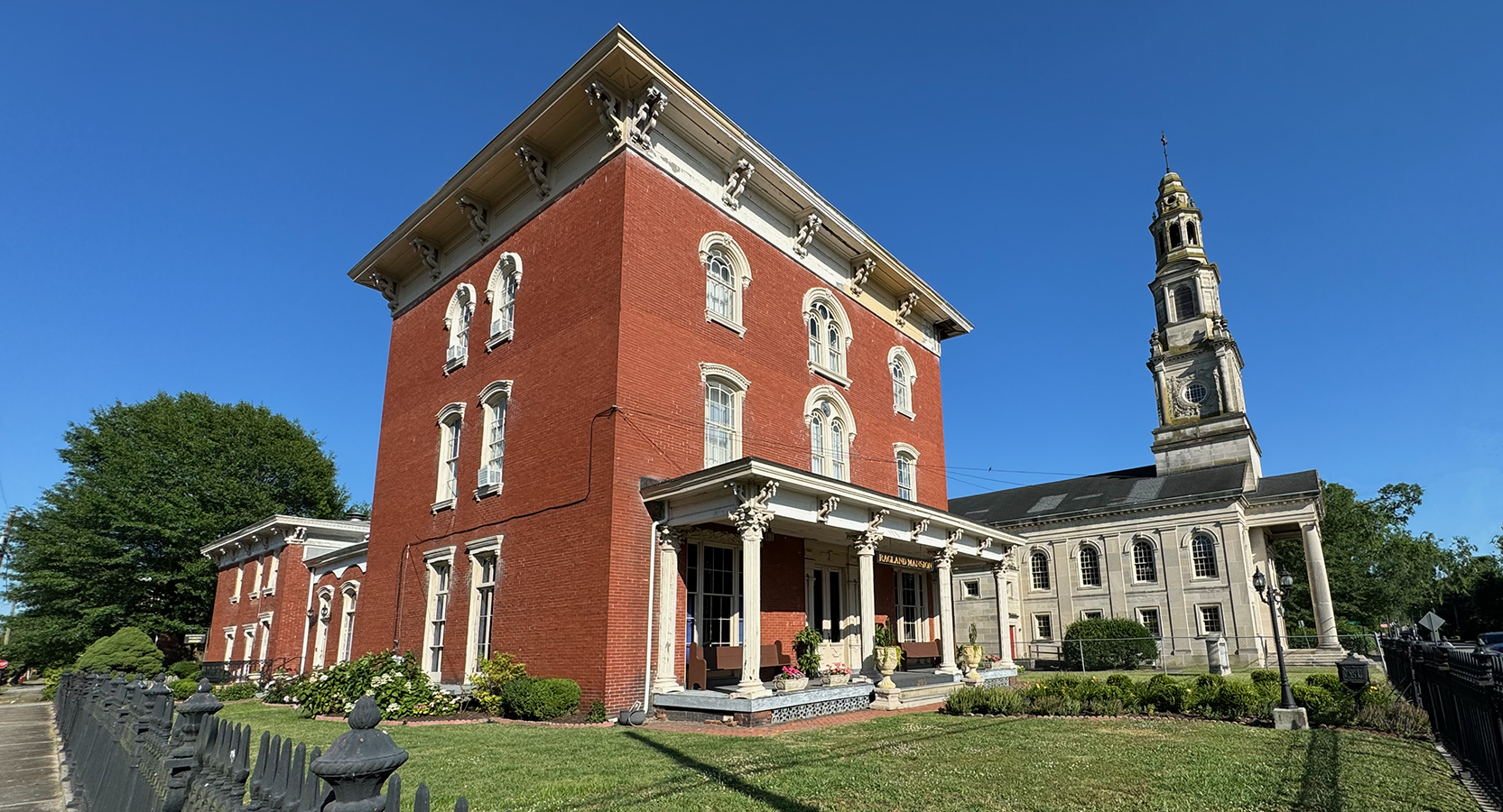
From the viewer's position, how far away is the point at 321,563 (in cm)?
2600

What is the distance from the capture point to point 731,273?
1878 cm

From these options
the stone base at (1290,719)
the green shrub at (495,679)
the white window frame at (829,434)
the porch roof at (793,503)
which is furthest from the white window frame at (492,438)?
the stone base at (1290,719)

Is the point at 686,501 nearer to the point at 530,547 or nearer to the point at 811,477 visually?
the point at 811,477

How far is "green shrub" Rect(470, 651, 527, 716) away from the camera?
48.6 ft

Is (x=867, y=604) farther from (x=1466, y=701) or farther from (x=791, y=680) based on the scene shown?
(x=1466, y=701)

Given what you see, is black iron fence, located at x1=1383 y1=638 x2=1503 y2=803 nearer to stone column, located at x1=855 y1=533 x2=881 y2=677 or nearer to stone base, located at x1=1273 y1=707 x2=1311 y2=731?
stone base, located at x1=1273 y1=707 x2=1311 y2=731

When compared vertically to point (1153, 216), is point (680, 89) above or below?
below

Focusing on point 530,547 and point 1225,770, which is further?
point 530,547

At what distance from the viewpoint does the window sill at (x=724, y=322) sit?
17.5 metres

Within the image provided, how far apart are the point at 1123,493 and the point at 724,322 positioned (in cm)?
3556

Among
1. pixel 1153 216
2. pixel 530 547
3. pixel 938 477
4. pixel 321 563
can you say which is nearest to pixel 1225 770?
pixel 530 547

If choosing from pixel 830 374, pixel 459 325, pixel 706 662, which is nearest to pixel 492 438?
pixel 459 325

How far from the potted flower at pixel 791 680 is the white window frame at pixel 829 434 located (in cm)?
662

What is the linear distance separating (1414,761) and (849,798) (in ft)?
23.4
